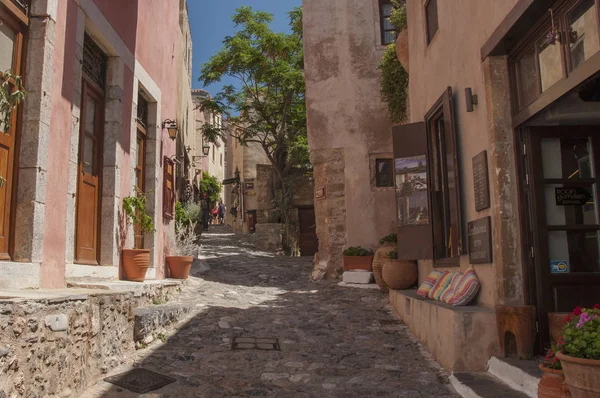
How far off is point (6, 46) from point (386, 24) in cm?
901

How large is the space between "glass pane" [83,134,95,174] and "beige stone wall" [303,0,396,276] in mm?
5866

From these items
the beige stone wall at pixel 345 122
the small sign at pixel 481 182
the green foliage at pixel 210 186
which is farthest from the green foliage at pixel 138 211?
the green foliage at pixel 210 186

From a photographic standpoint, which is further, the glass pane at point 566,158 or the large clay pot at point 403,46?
the large clay pot at point 403,46

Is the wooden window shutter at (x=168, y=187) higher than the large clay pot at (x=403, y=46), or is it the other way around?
the large clay pot at (x=403, y=46)

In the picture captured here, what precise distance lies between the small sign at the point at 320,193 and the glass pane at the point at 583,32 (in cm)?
813

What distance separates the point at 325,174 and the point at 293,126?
6.27 meters

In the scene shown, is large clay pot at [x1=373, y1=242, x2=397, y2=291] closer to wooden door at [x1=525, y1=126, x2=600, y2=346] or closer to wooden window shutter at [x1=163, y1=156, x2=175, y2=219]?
wooden window shutter at [x1=163, y1=156, x2=175, y2=219]

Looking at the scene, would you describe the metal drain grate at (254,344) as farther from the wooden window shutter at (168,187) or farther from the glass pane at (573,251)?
the wooden window shutter at (168,187)

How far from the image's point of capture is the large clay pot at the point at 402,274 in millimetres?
7469

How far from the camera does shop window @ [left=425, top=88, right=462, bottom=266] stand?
5621mm

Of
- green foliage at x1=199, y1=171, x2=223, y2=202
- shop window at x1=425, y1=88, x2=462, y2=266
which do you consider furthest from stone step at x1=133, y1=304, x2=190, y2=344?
green foliage at x1=199, y1=171, x2=223, y2=202

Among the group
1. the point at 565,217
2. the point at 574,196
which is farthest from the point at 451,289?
the point at 574,196

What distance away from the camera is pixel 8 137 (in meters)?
4.39

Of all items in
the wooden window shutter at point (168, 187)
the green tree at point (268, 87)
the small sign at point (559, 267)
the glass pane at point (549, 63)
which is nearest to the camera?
the glass pane at point (549, 63)
